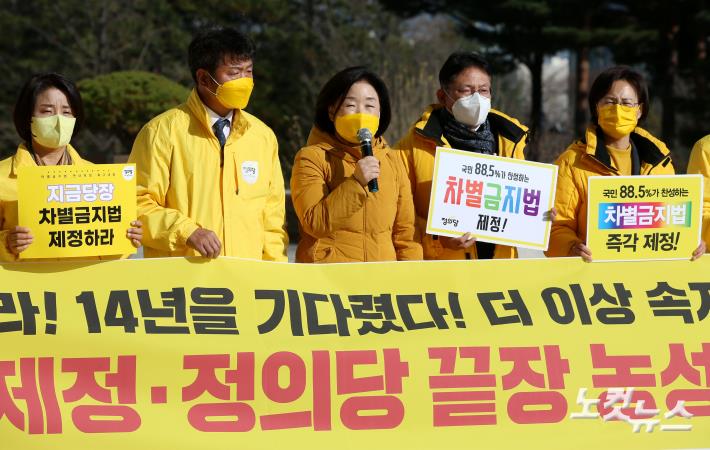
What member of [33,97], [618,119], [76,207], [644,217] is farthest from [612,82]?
[33,97]

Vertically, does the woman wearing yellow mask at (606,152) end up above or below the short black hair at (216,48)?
below

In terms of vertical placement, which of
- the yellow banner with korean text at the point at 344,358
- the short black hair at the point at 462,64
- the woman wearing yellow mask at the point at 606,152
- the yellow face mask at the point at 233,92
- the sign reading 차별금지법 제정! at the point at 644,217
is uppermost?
the short black hair at the point at 462,64

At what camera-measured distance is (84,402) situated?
4375mm

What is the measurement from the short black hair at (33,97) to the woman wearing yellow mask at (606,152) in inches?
86.0

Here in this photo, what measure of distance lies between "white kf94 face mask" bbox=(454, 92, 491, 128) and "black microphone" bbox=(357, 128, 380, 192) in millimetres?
535

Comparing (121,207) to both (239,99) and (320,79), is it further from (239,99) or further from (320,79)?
(320,79)

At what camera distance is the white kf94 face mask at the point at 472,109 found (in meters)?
4.92

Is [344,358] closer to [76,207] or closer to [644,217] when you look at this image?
[76,207]

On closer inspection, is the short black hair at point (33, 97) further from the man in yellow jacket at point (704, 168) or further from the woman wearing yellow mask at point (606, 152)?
the man in yellow jacket at point (704, 168)

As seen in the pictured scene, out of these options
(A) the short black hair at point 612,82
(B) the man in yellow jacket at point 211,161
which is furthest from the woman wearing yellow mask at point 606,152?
(B) the man in yellow jacket at point 211,161

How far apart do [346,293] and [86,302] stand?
1.07 meters

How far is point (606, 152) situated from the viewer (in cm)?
508

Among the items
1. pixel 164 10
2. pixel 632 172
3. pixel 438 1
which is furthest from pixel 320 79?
pixel 632 172

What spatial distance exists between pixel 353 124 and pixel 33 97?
1.34 m
